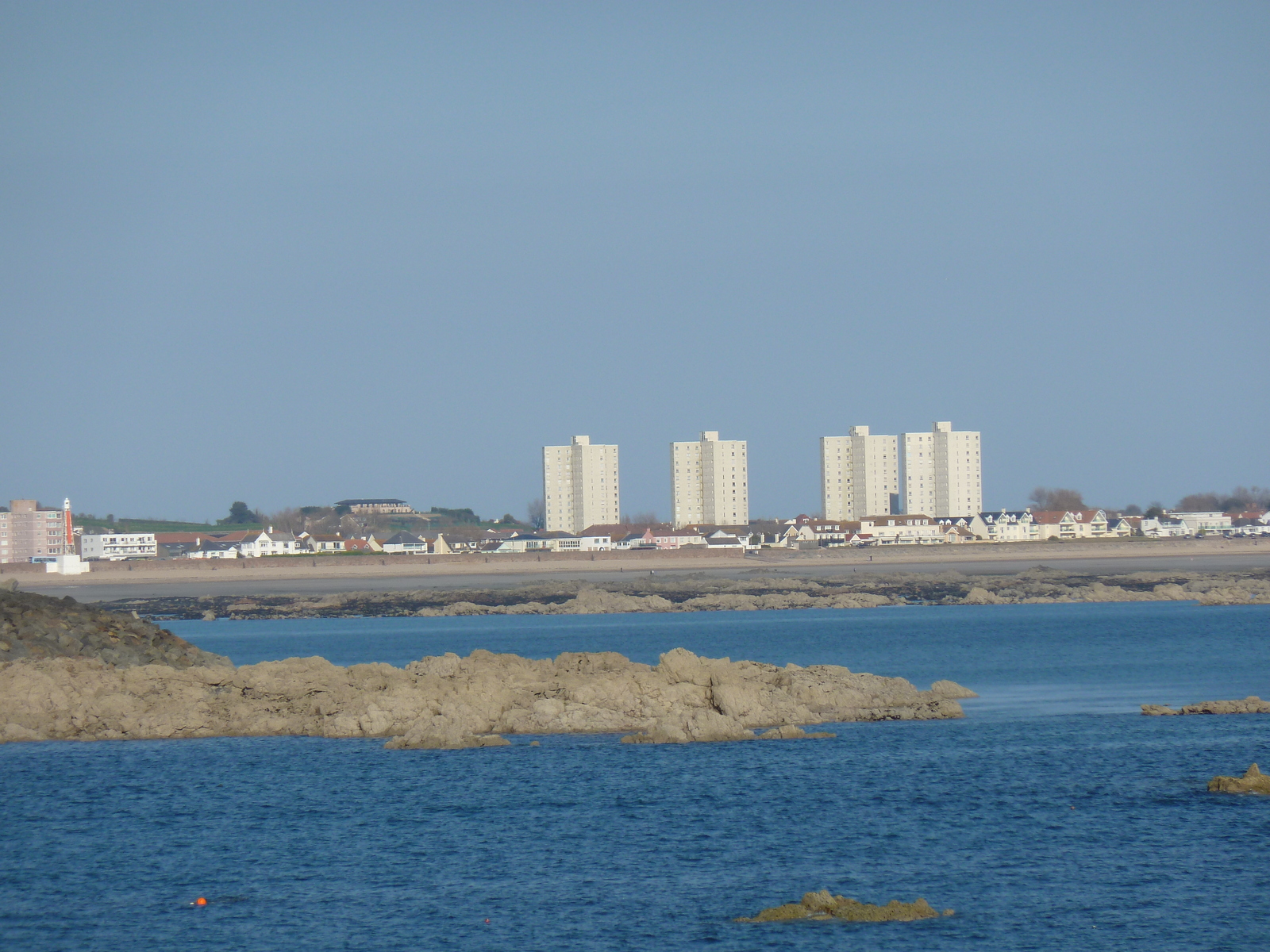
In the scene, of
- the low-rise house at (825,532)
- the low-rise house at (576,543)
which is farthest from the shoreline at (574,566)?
the low-rise house at (825,532)

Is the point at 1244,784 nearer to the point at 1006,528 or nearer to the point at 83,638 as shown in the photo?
the point at 83,638

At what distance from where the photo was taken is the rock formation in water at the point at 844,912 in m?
Result: 13.8

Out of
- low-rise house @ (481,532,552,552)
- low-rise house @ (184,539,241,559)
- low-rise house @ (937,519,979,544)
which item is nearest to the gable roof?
low-rise house @ (481,532,552,552)

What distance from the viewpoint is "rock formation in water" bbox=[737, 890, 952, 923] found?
1383 centimetres

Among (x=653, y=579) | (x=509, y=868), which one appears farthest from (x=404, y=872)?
(x=653, y=579)

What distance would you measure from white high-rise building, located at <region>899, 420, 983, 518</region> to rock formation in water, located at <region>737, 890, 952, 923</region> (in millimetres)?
169807

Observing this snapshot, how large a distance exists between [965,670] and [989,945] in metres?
26.5

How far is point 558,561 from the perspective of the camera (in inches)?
4311

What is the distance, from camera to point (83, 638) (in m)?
33.5

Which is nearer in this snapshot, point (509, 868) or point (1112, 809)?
point (509, 868)

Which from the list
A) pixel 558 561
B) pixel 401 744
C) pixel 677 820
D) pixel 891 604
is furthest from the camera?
pixel 558 561

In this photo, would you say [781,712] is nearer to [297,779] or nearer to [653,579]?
[297,779]

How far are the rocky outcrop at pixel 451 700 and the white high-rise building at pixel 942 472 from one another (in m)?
154

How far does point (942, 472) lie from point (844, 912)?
172050 millimetres
